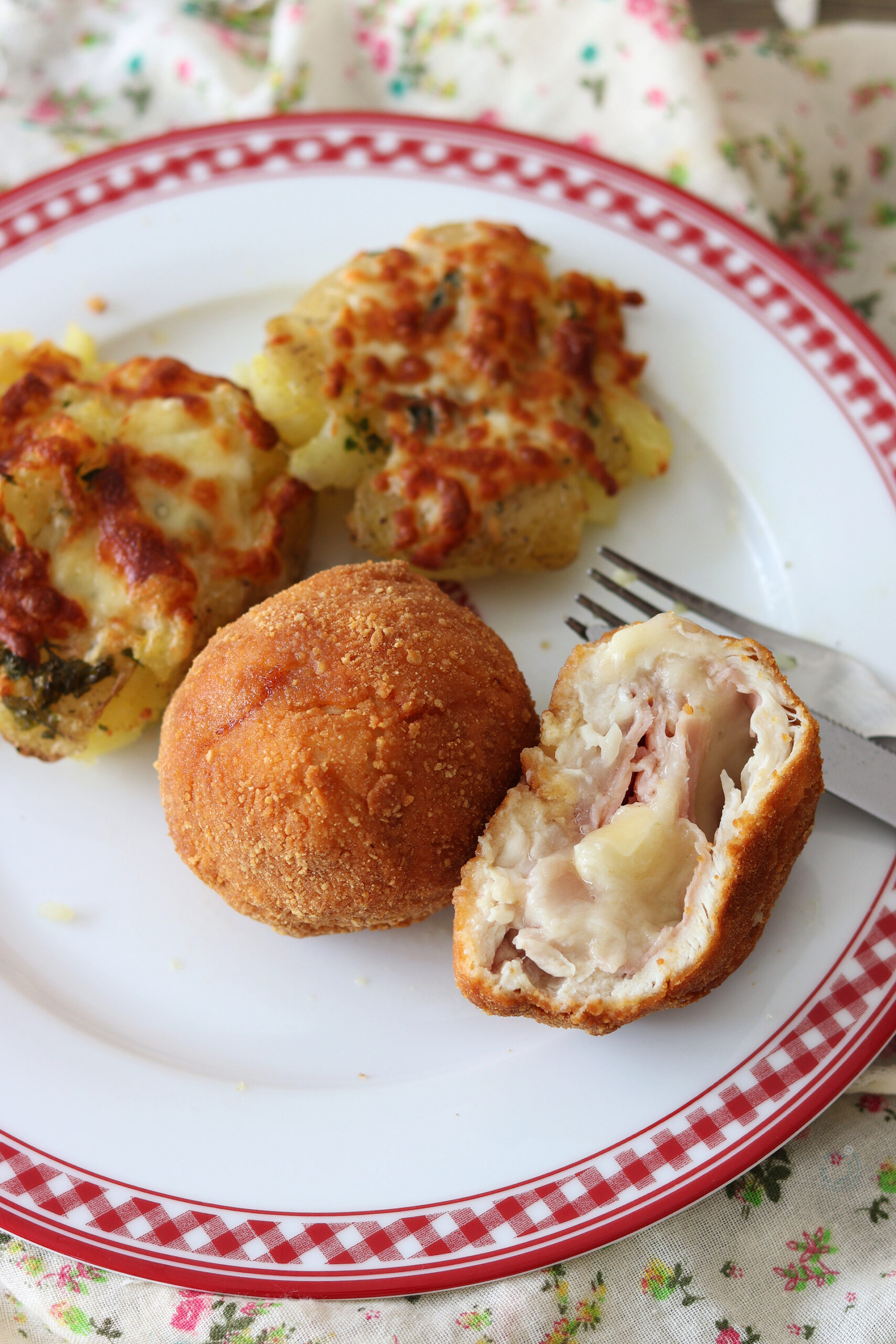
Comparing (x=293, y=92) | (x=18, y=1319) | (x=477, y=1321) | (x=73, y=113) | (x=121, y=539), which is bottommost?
(x=18, y=1319)

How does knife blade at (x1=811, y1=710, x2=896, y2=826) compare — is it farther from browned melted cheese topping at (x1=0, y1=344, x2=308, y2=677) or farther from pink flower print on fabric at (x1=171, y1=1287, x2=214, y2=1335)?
pink flower print on fabric at (x1=171, y1=1287, x2=214, y2=1335)

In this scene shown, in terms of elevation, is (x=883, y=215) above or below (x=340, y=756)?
above

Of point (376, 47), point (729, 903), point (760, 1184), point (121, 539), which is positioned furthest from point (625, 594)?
point (376, 47)

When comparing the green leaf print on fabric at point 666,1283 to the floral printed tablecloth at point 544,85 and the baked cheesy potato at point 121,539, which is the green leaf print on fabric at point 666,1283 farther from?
the floral printed tablecloth at point 544,85

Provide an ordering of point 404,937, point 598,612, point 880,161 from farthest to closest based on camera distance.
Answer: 1. point 880,161
2. point 598,612
3. point 404,937

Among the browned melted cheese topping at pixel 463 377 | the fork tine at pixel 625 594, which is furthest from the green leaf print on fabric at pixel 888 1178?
the browned melted cheese topping at pixel 463 377

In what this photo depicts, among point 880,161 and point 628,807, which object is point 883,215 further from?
point 628,807

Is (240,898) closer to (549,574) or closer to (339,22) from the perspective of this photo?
(549,574)
